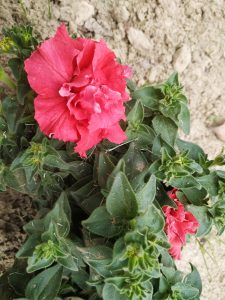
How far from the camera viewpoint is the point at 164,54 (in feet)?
4.23

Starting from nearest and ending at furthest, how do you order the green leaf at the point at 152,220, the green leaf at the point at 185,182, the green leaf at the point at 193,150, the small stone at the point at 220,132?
the green leaf at the point at 152,220
the green leaf at the point at 185,182
the green leaf at the point at 193,150
the small stone at the point at 220,132

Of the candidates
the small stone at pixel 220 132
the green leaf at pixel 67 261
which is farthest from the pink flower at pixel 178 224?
the small stone at pixel 220 132

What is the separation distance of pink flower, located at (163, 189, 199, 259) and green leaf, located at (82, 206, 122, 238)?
16 centimetres

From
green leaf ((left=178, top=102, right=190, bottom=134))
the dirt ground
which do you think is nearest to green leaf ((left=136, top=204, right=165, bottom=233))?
green leaf ((left=178, top=102, right=190, bottom=134))

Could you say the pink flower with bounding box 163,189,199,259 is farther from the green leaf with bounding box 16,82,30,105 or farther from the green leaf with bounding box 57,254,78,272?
the green leaf with bounding box 16,82,30,105

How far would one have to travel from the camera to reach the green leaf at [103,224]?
803 millimetres

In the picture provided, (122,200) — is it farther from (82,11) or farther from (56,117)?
(82,11)

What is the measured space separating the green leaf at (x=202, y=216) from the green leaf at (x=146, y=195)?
164 mm

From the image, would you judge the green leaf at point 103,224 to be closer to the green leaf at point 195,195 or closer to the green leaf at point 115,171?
the green leaf at point 115,171

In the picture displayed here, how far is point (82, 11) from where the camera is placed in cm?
122

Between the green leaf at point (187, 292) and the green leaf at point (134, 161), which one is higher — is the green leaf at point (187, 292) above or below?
below

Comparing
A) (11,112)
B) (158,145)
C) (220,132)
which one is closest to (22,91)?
(11,112)

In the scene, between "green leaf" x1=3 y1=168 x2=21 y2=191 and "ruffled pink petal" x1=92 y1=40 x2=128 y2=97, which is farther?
"green leaf" x1=3 y1=168 x2=21 y2=191

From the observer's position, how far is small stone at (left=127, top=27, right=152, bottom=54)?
1254 millimetres
